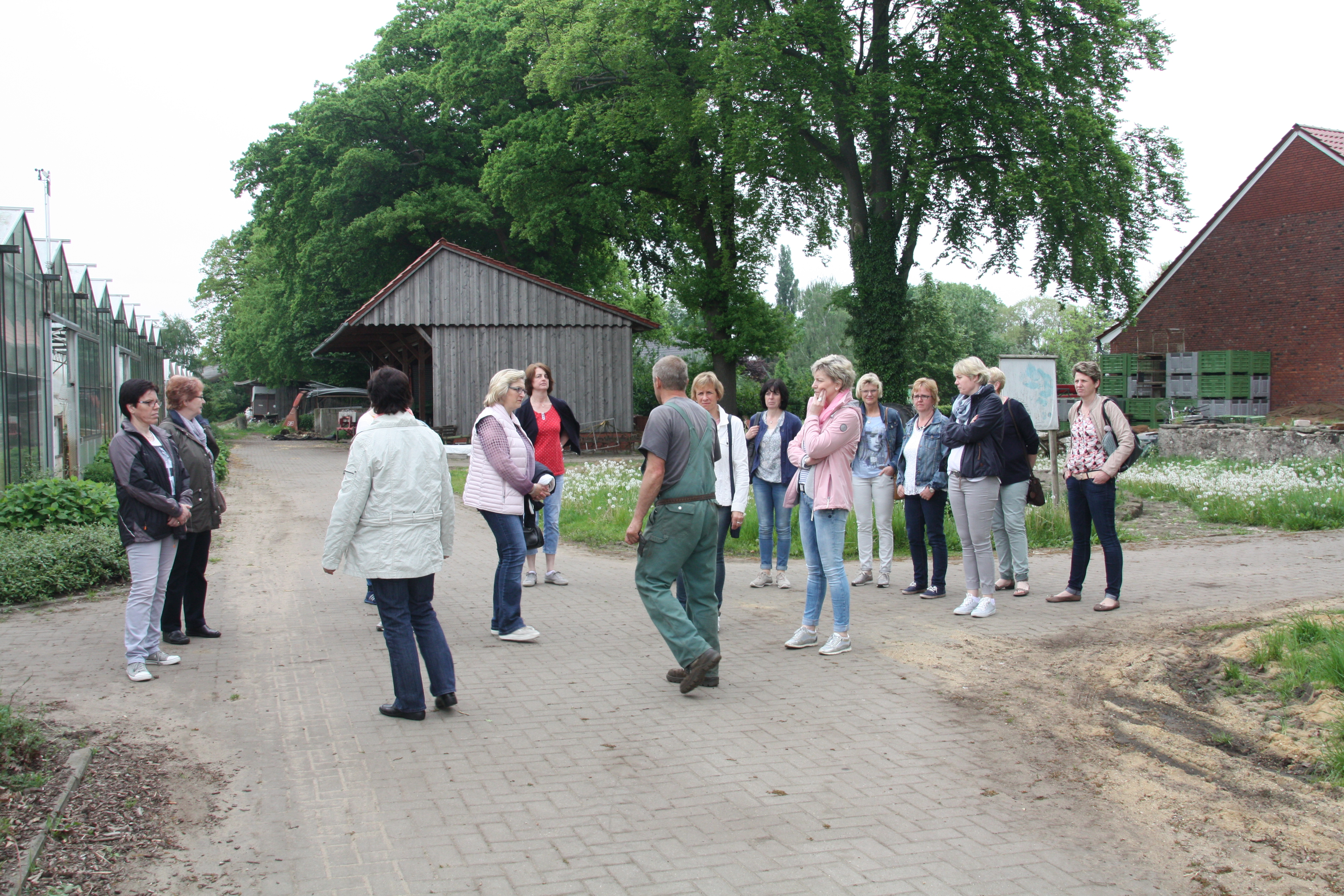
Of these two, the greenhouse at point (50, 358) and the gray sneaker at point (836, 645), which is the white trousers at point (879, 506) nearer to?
the gray sneaker at point (836, 645)

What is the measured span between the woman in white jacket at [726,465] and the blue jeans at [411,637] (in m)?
1.93

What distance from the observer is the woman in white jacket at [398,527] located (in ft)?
16.8

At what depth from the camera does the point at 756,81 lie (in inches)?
1067

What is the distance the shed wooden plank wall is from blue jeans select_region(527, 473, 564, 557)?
19.8 metres

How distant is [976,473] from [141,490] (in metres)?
5.76

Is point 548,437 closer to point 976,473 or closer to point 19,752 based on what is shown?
point 976,473

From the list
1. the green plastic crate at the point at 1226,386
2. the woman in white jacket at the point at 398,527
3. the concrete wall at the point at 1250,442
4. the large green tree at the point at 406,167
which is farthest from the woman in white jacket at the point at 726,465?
the green plastic crate at the point at 1226,386

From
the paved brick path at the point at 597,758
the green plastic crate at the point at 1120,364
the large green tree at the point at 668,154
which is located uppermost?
the large green tree at the point at 668,154

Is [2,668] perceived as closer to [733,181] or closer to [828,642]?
[828,642]

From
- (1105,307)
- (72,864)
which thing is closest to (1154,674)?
(72,864)

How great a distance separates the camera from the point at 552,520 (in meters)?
9.10

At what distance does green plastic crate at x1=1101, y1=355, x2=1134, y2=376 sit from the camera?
37.1 metres

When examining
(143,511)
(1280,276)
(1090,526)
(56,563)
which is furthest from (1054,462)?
(1280,276)

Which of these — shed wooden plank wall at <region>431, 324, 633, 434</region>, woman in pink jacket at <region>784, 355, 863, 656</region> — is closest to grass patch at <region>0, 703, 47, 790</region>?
woman in pink jacket at <region>784, 355, 863, 656</region>
